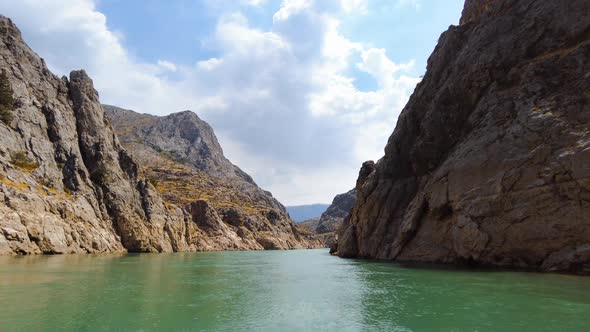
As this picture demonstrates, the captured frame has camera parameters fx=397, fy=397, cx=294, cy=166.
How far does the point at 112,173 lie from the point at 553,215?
333ft

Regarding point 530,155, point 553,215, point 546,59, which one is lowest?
point 553,215

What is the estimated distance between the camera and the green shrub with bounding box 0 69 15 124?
262 ft

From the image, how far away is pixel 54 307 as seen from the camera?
72.1 feet

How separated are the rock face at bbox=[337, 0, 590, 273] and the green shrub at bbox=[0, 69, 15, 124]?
76.5 meters

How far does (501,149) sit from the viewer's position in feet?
151

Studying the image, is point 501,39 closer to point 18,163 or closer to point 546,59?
point 546,59

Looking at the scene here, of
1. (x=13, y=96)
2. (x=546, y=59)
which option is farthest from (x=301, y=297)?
(x=13, y=96)

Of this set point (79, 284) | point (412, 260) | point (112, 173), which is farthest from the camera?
point (112, 173)

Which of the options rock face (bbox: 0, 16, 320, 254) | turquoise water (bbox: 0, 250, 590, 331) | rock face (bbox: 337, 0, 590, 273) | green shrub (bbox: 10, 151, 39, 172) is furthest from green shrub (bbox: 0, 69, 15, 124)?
rock face (bbox: 337, 0, 590, 273)

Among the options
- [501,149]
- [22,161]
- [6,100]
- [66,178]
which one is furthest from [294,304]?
[6,100]

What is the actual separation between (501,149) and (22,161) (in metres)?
83.6

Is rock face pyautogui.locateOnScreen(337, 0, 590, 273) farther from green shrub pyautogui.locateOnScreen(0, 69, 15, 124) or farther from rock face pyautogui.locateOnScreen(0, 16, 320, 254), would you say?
green shrub pyautogui.locateOnScreen(0, 69, 15, 124)

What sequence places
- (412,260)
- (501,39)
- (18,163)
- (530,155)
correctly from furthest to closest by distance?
(18,163) → (412,260) → (501,39) → (530,155)

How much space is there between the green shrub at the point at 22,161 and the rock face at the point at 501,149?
68.9 m
